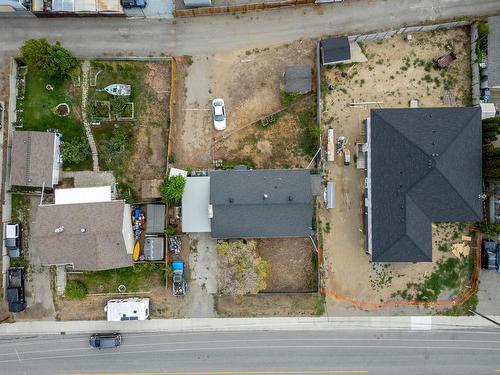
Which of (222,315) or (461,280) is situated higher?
(461,280)

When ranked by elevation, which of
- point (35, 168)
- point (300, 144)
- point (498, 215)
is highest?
point (300, 144)

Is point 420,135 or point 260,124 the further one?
point 260,124

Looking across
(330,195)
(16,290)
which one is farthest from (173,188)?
(16,290)

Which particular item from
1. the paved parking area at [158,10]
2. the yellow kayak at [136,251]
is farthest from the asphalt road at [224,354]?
the paved parking area at [158,10]

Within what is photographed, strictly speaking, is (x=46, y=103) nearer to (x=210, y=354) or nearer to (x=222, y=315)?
(x=222, y=315)

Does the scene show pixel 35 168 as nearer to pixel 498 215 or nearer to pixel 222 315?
pixel 222 315

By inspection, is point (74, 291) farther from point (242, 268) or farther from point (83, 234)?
point (242, 268)

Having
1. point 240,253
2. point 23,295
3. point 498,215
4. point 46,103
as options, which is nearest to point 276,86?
point 240,253
